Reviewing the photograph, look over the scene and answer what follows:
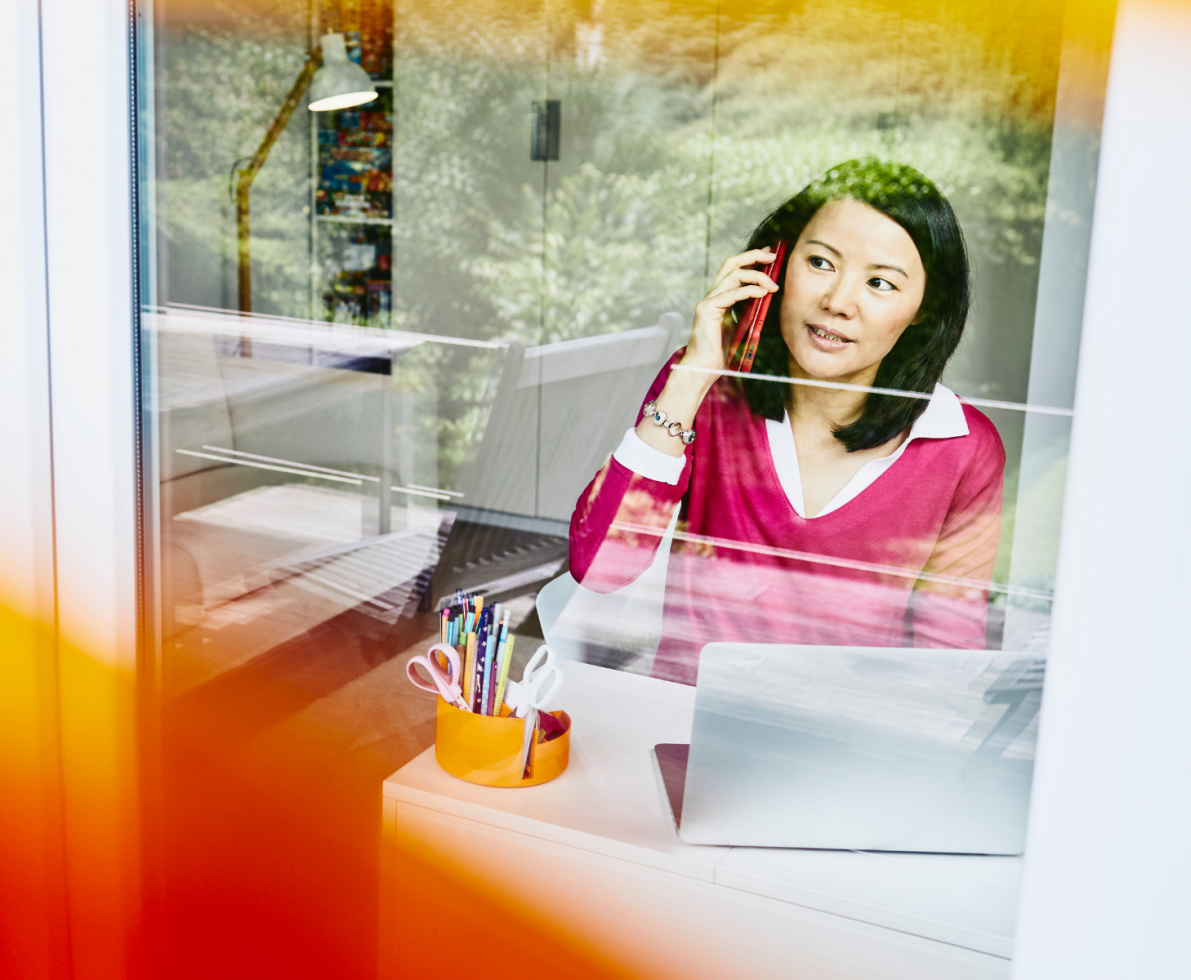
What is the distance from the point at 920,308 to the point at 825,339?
0.33 feet

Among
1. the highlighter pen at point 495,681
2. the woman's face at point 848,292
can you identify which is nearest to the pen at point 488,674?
the highlighter pen at point 495,681

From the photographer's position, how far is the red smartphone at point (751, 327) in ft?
3.04

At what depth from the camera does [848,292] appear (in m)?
0.92

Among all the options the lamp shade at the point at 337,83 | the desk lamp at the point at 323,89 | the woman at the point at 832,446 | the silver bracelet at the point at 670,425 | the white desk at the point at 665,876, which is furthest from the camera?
the lamp shade at the point at 337,83

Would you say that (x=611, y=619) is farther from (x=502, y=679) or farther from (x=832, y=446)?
(x=832, y=446)

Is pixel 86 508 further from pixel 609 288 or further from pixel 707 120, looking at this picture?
pixel 707 120

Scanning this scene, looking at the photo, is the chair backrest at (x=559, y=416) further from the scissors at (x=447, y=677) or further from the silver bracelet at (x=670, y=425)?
the scissors at (x=447, y=677)

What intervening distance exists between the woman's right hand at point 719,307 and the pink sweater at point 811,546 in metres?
0.03

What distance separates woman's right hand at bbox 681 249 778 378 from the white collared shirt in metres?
0.09

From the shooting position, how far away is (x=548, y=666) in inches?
36.9

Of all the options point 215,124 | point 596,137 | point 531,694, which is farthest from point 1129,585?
point 596,137

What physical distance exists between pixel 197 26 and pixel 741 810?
0.89 m

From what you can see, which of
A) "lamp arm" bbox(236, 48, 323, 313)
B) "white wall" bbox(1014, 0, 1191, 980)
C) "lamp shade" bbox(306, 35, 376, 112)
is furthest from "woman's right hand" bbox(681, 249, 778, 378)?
"lamp shade" bbox(306, 35, 376, 112)

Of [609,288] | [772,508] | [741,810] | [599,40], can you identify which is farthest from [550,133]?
[741,810]
